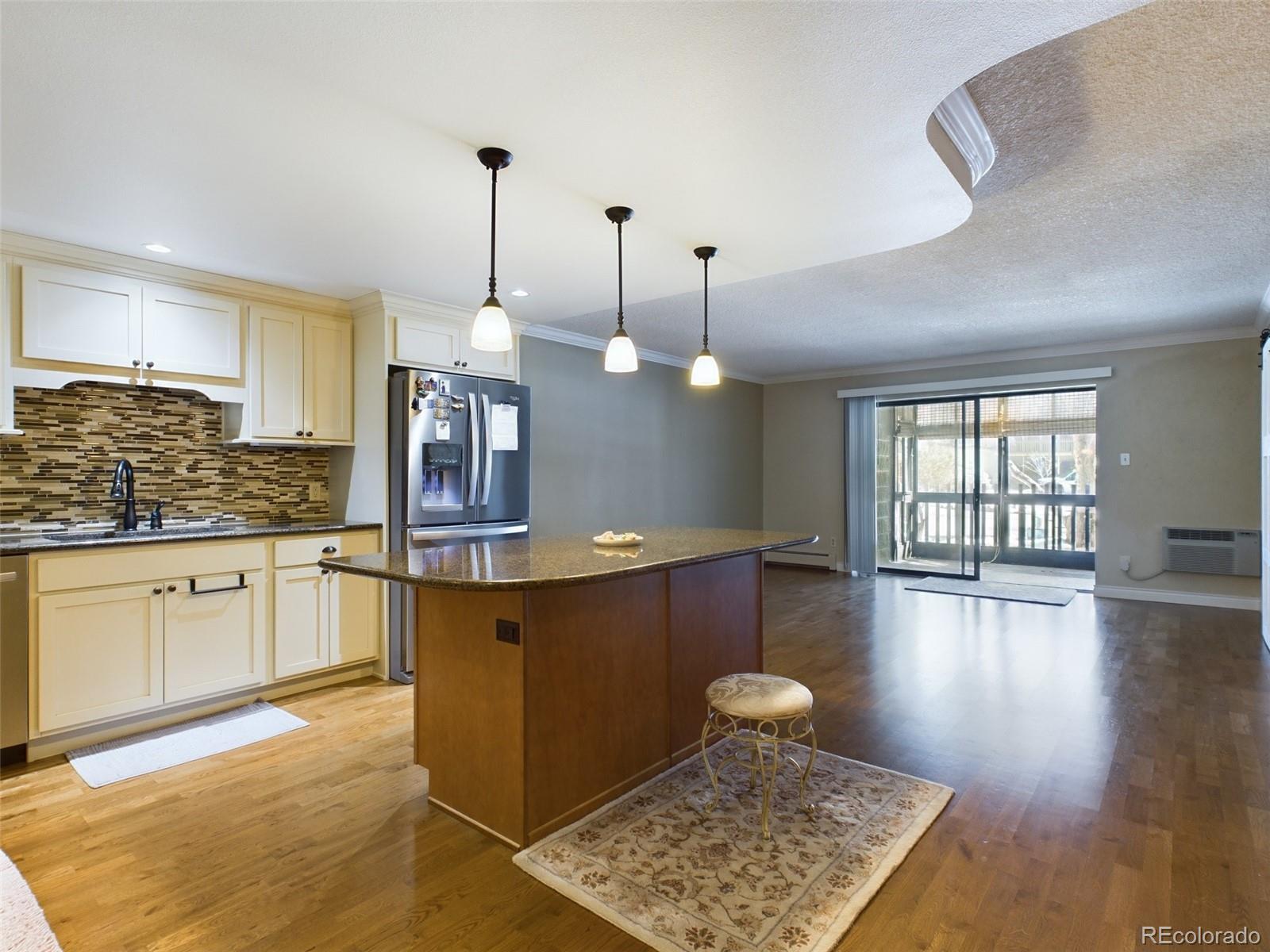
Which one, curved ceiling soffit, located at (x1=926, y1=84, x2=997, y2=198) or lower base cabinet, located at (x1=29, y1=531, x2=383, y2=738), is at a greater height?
curved ceiling soffit, located at (x1=926, y1=84, x2=997, y2=198)

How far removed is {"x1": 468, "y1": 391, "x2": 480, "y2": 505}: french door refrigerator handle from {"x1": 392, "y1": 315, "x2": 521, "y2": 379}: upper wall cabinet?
26cm

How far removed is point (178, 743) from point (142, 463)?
1499 millimetres

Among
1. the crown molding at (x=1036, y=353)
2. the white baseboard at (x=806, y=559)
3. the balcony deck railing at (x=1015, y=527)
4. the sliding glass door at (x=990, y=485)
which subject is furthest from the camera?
the white baseboard at (x=806, y=559)

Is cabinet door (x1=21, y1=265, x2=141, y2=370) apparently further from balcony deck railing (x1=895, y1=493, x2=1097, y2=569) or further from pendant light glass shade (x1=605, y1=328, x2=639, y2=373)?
balcony deck railing (x1=895, y1=493, x2=1097, y2=569)

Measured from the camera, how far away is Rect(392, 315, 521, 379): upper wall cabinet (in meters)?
3.93

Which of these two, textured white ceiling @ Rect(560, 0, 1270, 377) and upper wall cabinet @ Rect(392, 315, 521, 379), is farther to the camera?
upper wall cabinet @ Rect(392, 315, 521, 379)

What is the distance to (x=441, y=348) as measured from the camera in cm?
412

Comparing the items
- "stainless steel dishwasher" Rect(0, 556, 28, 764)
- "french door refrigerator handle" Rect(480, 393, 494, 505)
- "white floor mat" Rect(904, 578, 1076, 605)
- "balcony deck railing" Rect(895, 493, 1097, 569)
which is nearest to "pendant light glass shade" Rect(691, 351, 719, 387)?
"french door refrigerator handle" Rect(480, 393, 494, 505)

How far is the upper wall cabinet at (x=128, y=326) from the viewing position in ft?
9.67

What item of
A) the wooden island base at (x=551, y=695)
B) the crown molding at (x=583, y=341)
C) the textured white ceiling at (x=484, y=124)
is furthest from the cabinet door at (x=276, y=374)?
the wooden island base at (x=551, y=695)

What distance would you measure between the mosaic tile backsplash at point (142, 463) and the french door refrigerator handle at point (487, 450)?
1103 mm

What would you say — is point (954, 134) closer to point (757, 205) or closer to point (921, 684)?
point (757, 205)

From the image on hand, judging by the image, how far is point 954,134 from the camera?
223cm

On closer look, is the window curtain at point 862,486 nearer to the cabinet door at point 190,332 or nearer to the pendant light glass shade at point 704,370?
the pendant light glass shade at point 704,370
